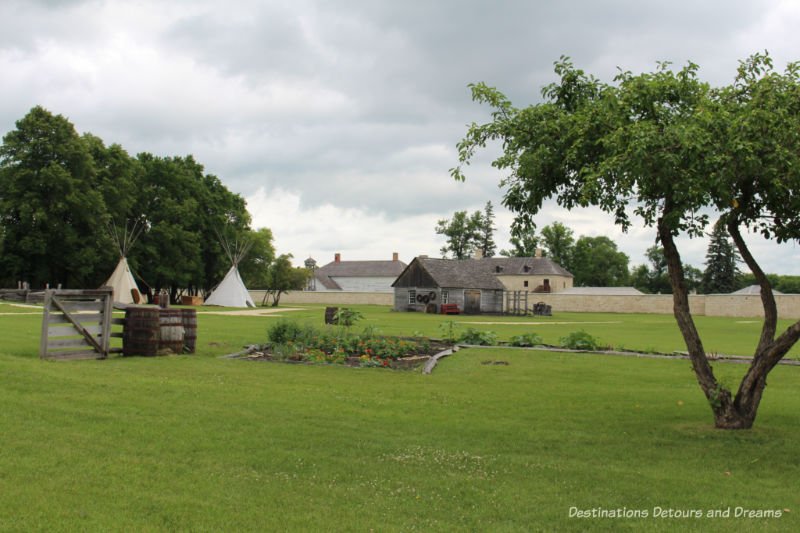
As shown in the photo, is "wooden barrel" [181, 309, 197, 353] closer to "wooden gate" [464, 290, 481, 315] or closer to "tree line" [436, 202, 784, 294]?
"wooden gate" [464, 290, 481, 315]

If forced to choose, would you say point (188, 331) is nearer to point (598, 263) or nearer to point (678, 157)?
point (678, 157)

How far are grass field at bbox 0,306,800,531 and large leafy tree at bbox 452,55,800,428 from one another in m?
1.44

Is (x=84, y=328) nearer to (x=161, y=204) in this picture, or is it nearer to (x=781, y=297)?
(x=161, y=204)

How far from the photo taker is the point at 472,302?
183 feet

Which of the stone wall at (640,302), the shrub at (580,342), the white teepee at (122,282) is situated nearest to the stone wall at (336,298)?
the stone wall at (640,302)

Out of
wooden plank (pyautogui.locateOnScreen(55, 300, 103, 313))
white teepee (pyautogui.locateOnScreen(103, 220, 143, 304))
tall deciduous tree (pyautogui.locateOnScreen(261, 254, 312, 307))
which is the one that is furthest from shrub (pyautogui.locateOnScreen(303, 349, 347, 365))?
tall deciduous tree (pyautogui.locateOnScreen(261, 254, 312, 307))

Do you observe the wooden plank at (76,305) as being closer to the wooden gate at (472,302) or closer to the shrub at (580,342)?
the shrub at (580,342)

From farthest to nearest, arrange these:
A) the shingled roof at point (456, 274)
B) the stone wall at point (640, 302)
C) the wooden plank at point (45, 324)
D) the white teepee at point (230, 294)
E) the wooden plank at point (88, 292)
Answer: the shingled roof at point (456, 274), the white teepee at point (230, 294), the stone wall at point (640, 302), the wooden plank at point (88, 292), the wooden plank at point (45, 324)

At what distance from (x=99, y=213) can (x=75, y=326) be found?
122ft

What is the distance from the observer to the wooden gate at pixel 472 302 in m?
55.5

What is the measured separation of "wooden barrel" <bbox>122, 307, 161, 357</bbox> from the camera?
45.2 ft

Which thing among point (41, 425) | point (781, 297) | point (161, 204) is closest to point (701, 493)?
point (41, 425)

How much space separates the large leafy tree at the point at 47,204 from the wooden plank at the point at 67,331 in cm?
3360

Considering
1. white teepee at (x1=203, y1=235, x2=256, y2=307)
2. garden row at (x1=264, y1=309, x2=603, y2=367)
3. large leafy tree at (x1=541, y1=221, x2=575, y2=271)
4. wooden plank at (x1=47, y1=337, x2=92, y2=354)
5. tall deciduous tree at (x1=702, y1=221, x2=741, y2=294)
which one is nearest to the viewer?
wooden plank at (x1=47, y1=337, x2=92, y2=354)
